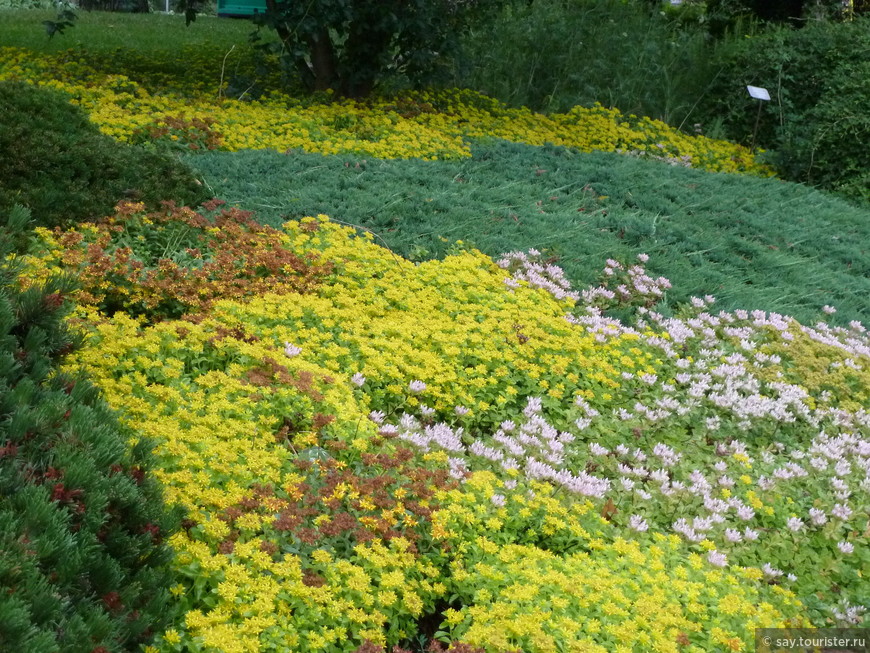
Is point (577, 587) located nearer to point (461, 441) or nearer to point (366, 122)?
point (461, 441)

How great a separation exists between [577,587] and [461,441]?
1234 millimetres

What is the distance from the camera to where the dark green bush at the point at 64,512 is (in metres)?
2.03

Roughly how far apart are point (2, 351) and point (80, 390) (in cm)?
28

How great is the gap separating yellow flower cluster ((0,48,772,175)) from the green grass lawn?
0.81m

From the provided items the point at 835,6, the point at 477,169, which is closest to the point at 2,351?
the point at 477,169

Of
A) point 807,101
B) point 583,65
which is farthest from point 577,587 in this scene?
point 807,101

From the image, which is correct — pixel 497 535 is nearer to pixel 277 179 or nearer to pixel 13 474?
pixel 13 474

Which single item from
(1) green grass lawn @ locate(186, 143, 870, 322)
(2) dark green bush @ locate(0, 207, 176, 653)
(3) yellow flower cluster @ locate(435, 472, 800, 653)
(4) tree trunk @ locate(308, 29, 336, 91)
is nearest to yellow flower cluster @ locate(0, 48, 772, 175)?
(4) tree trunk @ locate(308, 29, 336, 91)

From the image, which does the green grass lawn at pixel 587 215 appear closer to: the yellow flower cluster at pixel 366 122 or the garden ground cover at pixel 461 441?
the garden ground cover at pixel 461 441

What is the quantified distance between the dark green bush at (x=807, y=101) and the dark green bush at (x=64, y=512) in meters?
10.4

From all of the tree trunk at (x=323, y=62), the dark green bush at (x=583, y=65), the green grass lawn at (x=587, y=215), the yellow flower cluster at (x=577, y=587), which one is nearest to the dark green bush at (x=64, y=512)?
the yellow flower cluster at (x=577, y=587)

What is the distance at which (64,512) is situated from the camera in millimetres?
2195

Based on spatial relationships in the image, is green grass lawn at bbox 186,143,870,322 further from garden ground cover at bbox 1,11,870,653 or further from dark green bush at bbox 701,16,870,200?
dark green bush at bbox 701,16,870,200

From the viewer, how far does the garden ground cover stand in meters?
2.96
